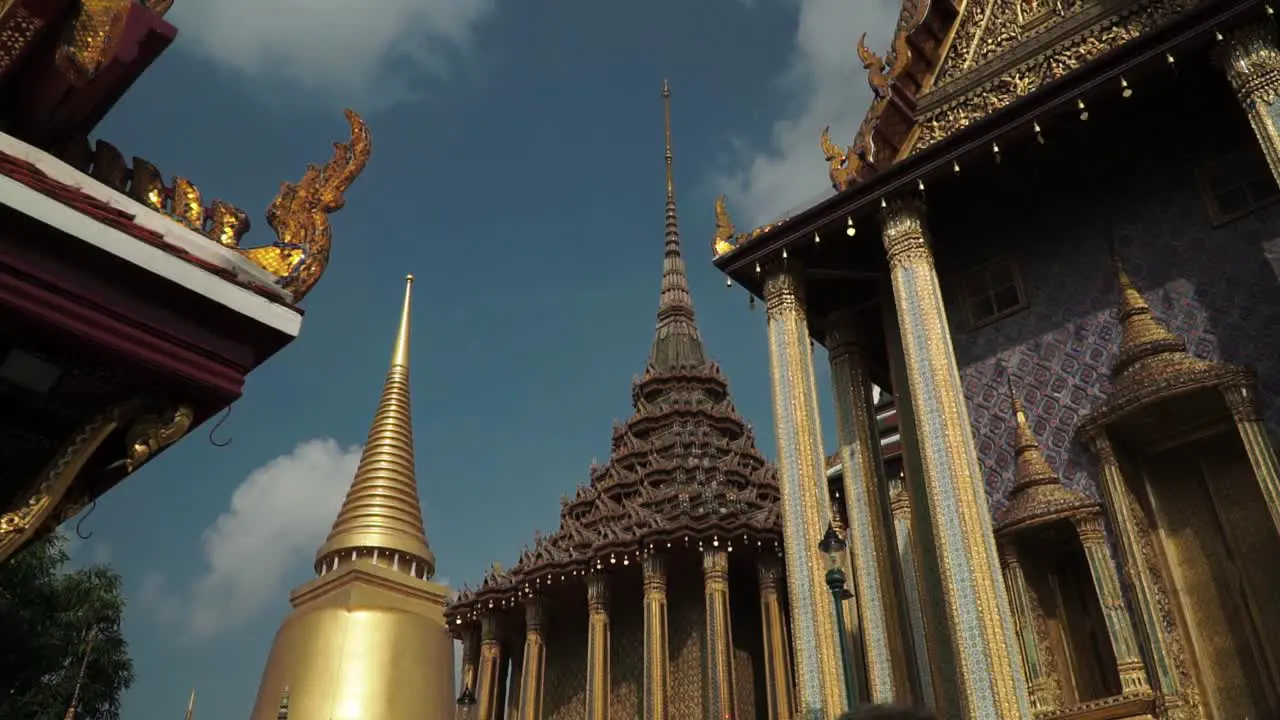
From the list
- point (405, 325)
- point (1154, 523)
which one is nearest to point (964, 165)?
point (1154, 523)

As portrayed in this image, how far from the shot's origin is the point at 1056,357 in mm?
11711

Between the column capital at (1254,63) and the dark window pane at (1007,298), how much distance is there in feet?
10.4

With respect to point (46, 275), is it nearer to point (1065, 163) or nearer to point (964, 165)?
point (964, 165)

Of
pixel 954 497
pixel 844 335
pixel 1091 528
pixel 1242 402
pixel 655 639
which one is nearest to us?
pixel 1242 402

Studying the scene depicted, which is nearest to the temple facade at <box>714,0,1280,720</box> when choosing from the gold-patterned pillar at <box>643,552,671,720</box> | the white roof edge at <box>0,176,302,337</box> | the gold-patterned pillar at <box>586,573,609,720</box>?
the gold-patterned pillar at <box>643,552,671,720</box>

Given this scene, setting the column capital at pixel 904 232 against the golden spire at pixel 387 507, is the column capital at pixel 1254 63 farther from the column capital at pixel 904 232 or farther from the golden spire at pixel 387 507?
the golden spire at pixel 387 507

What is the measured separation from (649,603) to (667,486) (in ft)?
13.6

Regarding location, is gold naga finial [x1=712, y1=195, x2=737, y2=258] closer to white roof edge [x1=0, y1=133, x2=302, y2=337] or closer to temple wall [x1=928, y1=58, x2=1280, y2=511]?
temple wall [x1=928, y1=58, x2=1280, y2=511]

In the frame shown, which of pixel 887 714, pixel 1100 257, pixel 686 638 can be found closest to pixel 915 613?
pixel 1100 257

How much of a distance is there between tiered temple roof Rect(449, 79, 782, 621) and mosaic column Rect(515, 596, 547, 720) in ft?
1.83

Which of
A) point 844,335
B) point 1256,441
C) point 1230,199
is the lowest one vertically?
point 1256,441

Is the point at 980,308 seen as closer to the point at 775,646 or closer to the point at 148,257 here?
the point at 775,646

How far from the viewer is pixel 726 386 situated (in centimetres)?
2762

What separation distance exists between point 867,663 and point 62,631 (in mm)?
19778
